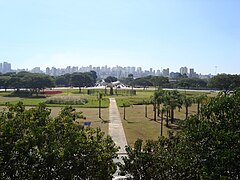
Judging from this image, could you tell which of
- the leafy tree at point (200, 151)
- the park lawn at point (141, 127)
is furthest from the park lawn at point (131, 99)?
the leafy tree at point (200, 151)

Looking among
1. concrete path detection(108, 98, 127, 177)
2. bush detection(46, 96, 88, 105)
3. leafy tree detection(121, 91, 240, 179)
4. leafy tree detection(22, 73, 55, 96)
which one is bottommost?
concrete path detection(108, 98, 127, 177)

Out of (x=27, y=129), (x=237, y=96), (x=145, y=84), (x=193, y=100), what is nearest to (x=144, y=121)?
(x=193, y=100)

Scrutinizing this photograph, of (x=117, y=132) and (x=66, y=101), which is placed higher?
(x=66, y=101)

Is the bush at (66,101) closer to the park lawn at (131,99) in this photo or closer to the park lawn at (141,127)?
the park lawn at (131,99)

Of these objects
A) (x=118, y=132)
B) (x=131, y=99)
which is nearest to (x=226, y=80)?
(x=131, y=99)

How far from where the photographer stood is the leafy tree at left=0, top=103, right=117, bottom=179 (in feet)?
35.6

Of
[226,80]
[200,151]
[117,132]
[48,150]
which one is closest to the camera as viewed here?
[48,150]

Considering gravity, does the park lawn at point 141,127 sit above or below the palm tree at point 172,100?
below

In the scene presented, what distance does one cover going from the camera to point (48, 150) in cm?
1103

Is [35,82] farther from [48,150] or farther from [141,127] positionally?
[48,150]

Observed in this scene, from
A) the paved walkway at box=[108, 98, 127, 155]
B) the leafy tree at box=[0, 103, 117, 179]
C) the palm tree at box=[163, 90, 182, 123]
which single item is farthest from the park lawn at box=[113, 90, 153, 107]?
the leafy tree at box=[0, 103, 117, 179]

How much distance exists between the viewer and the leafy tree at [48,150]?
10844mm

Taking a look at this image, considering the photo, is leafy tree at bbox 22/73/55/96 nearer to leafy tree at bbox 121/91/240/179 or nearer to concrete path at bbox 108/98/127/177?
concrete path at bbox 108/98/127/177

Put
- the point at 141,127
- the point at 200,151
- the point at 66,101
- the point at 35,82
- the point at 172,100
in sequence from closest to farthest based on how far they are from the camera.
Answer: the point at 200,151
the point at 141,127
the point at 172,100
the point at 66,101
the point at 35,82
